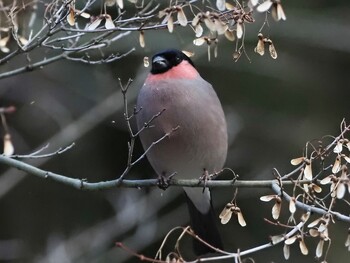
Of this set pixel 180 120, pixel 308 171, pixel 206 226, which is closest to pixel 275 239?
pixel 308 171

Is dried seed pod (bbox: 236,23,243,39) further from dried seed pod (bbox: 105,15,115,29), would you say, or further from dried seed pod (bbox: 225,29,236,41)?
dried seed pod (bbox: 105,15,115,29)

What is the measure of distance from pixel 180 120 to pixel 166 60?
0.30 metres

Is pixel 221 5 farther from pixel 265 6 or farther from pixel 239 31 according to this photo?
pixel 265 6

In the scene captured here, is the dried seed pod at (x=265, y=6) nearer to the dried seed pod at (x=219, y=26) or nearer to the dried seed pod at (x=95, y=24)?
the dried seed pod at (x=219, y=26)

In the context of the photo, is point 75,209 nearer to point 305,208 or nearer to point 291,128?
point 291,128

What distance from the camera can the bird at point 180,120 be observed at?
3.11 meters

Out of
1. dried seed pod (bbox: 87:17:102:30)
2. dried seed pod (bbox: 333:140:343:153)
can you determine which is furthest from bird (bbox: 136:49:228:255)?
dried seed pod (bbox: 333:140:343:153)

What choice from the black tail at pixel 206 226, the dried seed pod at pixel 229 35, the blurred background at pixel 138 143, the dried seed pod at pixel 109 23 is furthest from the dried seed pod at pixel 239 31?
the blurred background at pixel 138 143

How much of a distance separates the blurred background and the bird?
1.53 m

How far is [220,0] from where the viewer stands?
236 cm

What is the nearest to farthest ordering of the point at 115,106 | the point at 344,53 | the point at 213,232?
the point at 213,232 → the point at 115,106 → the point at 344,53

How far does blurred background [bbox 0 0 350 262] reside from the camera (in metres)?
4.98

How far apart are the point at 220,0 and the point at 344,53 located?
11.5 ft

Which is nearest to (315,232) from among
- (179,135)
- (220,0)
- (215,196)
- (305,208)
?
(305,208)
